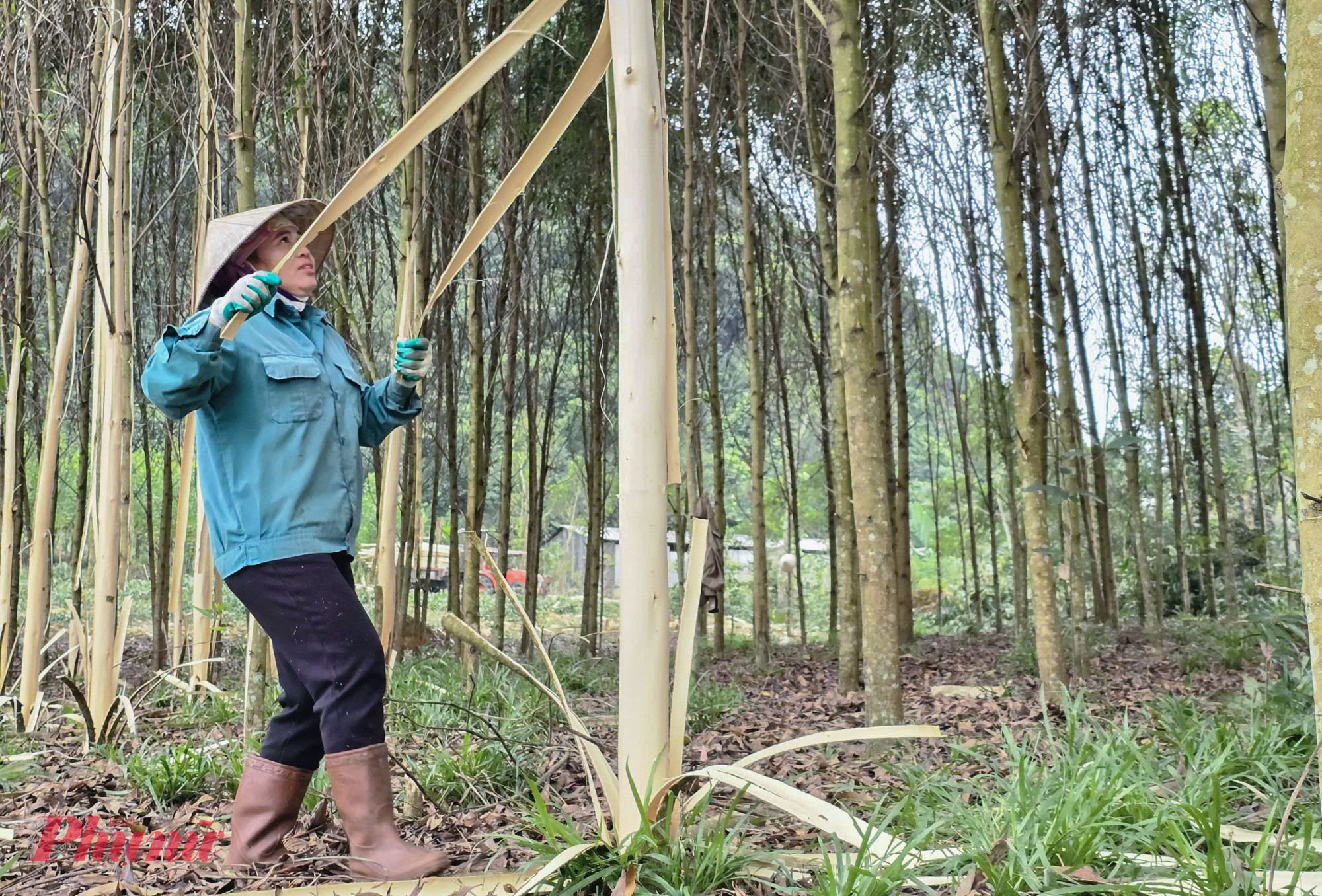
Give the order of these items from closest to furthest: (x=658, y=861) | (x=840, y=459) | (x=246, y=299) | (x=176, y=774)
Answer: (x=658, y=861) → (x=246, y=299) → (x=176, y=774) → (x=840, y=459)

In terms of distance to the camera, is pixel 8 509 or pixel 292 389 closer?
pixel 292 389

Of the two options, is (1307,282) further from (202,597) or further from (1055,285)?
(1055,285)

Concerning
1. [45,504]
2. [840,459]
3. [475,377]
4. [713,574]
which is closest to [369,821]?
[713,574]

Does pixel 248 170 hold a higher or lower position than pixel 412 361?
higher

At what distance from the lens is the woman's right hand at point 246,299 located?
1.69m

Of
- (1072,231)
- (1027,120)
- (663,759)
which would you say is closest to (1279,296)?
(1072,231)

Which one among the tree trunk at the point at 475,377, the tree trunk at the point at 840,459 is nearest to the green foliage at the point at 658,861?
the tree trunk at the point at 475,377

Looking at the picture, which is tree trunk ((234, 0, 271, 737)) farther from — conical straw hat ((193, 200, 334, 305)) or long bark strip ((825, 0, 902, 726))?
long bark strip ((825, 0, 902, 726))

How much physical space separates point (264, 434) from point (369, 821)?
784 millimetres

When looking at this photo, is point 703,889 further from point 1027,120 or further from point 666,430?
point 1027,120

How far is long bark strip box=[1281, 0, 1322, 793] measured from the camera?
1.41 metres

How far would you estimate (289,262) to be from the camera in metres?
2.06

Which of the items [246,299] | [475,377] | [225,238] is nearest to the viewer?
[246,299]

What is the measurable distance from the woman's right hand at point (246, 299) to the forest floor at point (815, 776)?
1.00 meters
